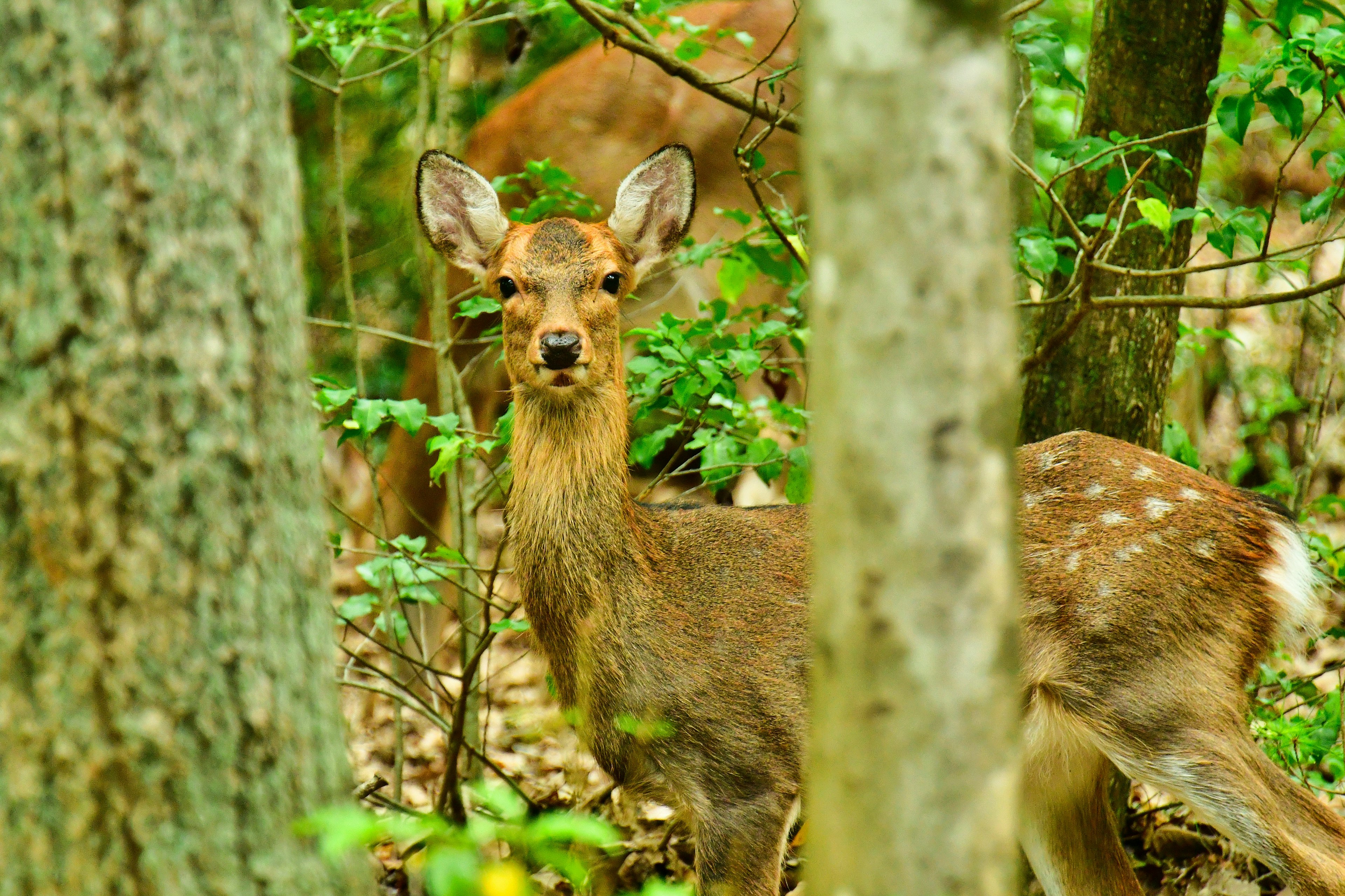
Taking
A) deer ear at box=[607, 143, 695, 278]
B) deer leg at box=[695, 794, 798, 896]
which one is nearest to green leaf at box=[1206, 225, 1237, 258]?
deer ear at box=[607, 143, 695, 278]

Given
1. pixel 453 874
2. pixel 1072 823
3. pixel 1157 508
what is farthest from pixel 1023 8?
pixel 453 874

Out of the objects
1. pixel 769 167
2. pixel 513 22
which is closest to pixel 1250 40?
pixel 769 167

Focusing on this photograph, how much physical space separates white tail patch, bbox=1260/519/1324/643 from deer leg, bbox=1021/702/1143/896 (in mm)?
742

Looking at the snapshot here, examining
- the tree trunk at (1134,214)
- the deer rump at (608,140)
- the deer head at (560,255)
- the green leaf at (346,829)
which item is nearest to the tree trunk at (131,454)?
the green leaf at (346,829)

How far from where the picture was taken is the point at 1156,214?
12.6 feet

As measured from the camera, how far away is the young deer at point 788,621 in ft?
13.2

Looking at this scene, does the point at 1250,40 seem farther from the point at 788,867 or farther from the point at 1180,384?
the point at 788,867

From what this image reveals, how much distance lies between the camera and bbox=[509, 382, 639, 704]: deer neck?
4.23m

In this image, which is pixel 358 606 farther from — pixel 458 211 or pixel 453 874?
pixel 453 874

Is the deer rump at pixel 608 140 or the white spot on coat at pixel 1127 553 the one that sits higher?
the deer rump at pixel 608 140

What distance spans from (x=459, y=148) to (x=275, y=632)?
6.66 metres

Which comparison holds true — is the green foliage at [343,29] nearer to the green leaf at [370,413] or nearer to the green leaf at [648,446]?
the green leaf at [370,413]

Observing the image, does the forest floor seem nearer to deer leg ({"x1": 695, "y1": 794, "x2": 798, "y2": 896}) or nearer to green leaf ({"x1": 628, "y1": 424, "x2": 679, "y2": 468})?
deer leg ({"x1": 695, "y1": 794, "x2": 798, "y2": 896})

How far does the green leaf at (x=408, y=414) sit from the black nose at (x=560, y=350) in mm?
431
